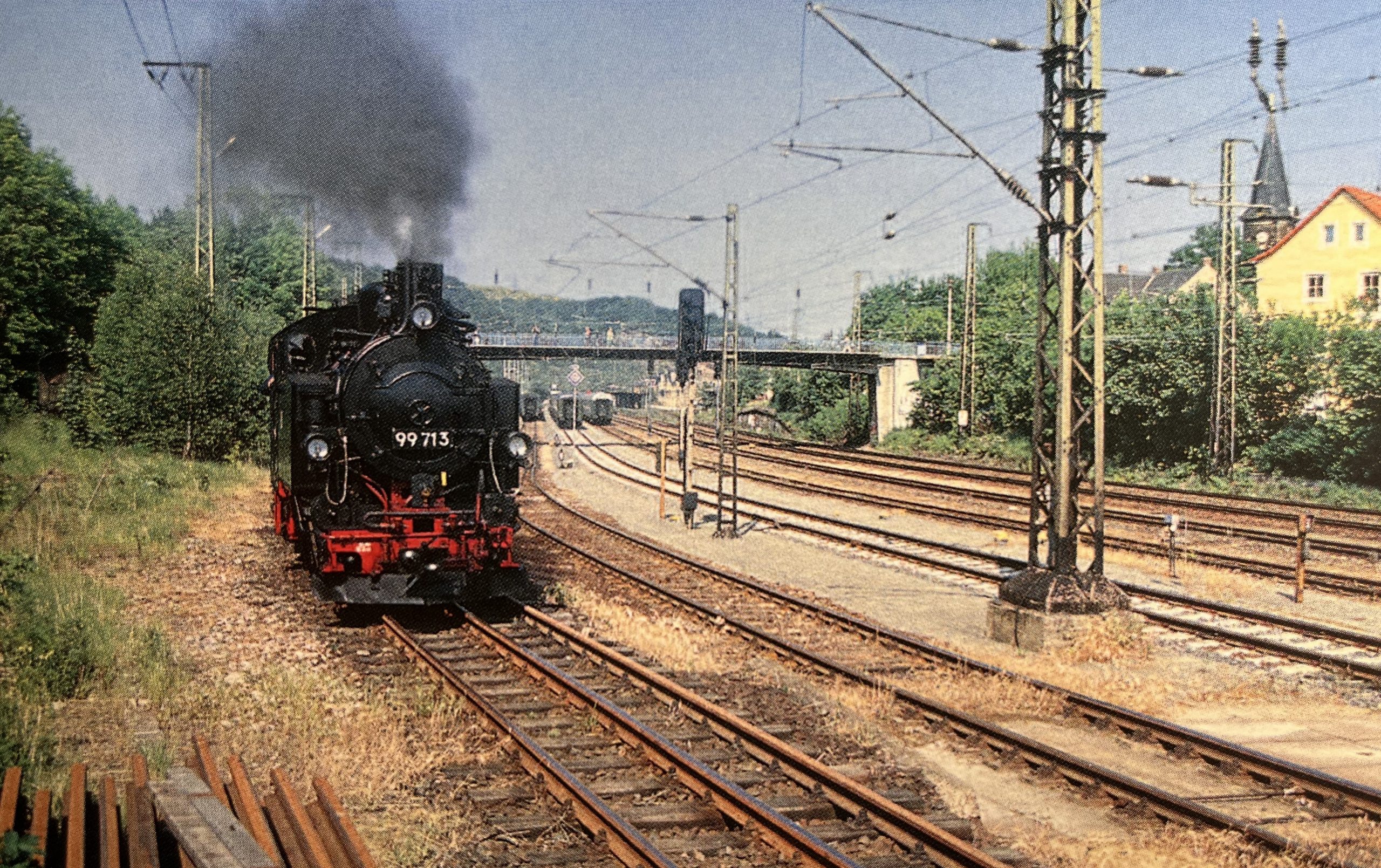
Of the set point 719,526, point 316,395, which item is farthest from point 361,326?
Result: point 719,526

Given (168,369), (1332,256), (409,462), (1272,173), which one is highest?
(1272,173)

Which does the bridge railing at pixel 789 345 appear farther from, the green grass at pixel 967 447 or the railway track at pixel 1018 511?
the railway track at pixel 1018 511

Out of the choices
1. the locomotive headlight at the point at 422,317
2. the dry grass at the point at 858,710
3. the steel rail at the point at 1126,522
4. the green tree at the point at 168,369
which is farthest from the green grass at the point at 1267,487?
the green tree at the point at 168,369

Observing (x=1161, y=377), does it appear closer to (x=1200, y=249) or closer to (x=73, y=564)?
(x=73, y=564)

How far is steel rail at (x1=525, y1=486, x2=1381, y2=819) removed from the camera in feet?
25.0

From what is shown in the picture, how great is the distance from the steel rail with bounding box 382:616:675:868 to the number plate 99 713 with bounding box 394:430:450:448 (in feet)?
10.9

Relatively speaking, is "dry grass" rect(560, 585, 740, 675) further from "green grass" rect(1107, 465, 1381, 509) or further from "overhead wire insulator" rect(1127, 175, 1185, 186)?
"green grass" rect(1107, 465, 1381, 509)

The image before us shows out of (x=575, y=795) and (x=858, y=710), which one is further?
(x=858, y=710)

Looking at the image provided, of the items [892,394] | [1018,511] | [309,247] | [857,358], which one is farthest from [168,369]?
[892,394]

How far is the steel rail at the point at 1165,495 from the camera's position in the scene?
2362cm

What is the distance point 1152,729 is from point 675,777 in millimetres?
4050

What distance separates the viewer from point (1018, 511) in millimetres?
26516

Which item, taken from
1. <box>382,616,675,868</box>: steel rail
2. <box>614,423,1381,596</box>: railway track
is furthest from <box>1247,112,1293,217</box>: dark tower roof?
<box>382,616,675,868</box>: steel rail

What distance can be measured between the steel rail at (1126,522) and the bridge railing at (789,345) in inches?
657
